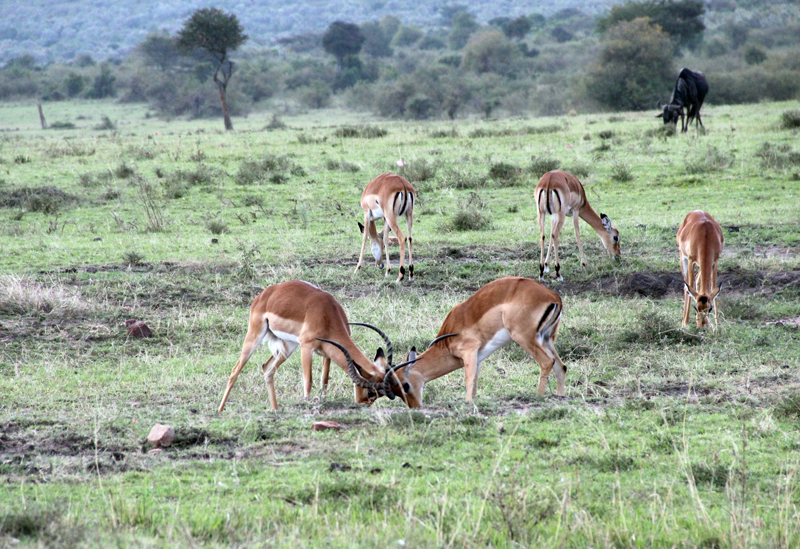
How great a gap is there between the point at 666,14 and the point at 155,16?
280 ft

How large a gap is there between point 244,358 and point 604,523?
9.34 ft

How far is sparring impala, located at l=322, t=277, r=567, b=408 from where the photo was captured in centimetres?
530

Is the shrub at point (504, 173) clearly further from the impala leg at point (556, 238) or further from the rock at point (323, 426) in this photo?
the rock at point (323, 426)

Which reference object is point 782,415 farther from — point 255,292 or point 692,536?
point 255,292

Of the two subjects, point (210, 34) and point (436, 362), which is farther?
point (210, 34)

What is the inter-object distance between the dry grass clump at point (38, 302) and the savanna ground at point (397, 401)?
3 cm

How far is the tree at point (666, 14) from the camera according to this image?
147 ft

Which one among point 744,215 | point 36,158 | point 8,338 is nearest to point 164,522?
point 8,338

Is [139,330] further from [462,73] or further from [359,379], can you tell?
[462,73]

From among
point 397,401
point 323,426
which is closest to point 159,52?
point 397,401

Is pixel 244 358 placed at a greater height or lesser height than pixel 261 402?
greater

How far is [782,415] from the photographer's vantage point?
4516 millimetres

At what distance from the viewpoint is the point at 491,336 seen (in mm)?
5406

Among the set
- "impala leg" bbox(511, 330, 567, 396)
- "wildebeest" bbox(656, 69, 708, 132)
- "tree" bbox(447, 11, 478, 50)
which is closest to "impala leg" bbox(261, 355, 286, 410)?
"impala leg" bbox(511, 330, 567, 396)
